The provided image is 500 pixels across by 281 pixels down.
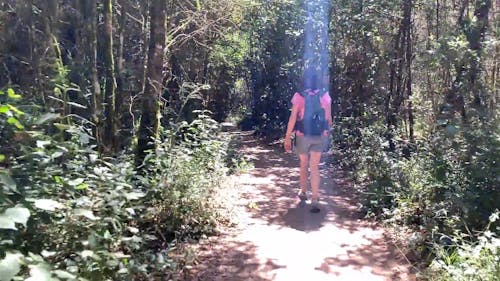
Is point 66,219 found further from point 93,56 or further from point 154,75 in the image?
point 93,56

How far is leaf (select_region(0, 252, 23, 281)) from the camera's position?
8.21 ft

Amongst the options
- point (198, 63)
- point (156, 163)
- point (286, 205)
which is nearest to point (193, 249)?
point (156, 163)

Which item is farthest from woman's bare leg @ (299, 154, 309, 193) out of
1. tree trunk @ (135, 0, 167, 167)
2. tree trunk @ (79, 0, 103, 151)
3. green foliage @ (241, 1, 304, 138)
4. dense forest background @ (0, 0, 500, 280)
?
green foliage @ (241, 1, 304, 138)

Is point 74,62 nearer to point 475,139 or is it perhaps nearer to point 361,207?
point 361,207

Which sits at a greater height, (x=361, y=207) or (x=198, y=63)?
(x=198, y=63)

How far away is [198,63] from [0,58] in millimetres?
6448

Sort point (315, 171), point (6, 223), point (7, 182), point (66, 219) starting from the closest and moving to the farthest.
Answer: point (6, 223)
point (7, 182)
point (66, 219)
point (315, 171)

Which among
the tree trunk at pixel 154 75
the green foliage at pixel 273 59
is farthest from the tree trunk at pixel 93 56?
the green foliage at pixel 273 59

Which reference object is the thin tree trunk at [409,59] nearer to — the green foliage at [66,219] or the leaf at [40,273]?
the green foliage at [66,219]

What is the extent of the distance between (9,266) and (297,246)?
365 cm

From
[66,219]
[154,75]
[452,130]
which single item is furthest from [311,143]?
[66,219]

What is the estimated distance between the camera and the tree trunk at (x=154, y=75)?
6.74 metres

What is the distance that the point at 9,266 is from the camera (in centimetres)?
257

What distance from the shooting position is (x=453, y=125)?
5906 millimetres
